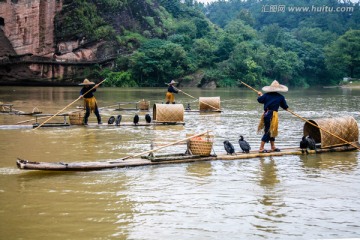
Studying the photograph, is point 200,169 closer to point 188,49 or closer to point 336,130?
point 336,130

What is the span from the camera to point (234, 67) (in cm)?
5366

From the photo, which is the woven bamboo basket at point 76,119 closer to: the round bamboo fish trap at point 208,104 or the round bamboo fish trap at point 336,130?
the round bamboo fish trap at point 208,104

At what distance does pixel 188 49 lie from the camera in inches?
2197

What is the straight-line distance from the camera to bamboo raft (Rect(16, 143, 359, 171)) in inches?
285

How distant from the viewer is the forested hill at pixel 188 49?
50.6 meters

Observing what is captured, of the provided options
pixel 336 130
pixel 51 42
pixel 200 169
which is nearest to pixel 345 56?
pixel 51 42

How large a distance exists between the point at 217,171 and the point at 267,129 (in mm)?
1953

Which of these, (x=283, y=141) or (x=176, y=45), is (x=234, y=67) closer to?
(x=176, y=45)

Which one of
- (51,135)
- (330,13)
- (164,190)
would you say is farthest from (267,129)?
(330,13)

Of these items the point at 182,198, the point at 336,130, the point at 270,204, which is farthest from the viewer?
the point at 336,130

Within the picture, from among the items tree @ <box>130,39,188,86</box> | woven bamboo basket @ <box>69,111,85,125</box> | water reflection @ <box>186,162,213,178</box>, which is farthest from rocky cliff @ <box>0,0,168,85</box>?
water reflection @ <box>186,162,213,178</box>

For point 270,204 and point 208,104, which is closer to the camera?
point 270,204

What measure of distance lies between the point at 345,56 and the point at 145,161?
59447mm

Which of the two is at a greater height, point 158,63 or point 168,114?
point 158,63
